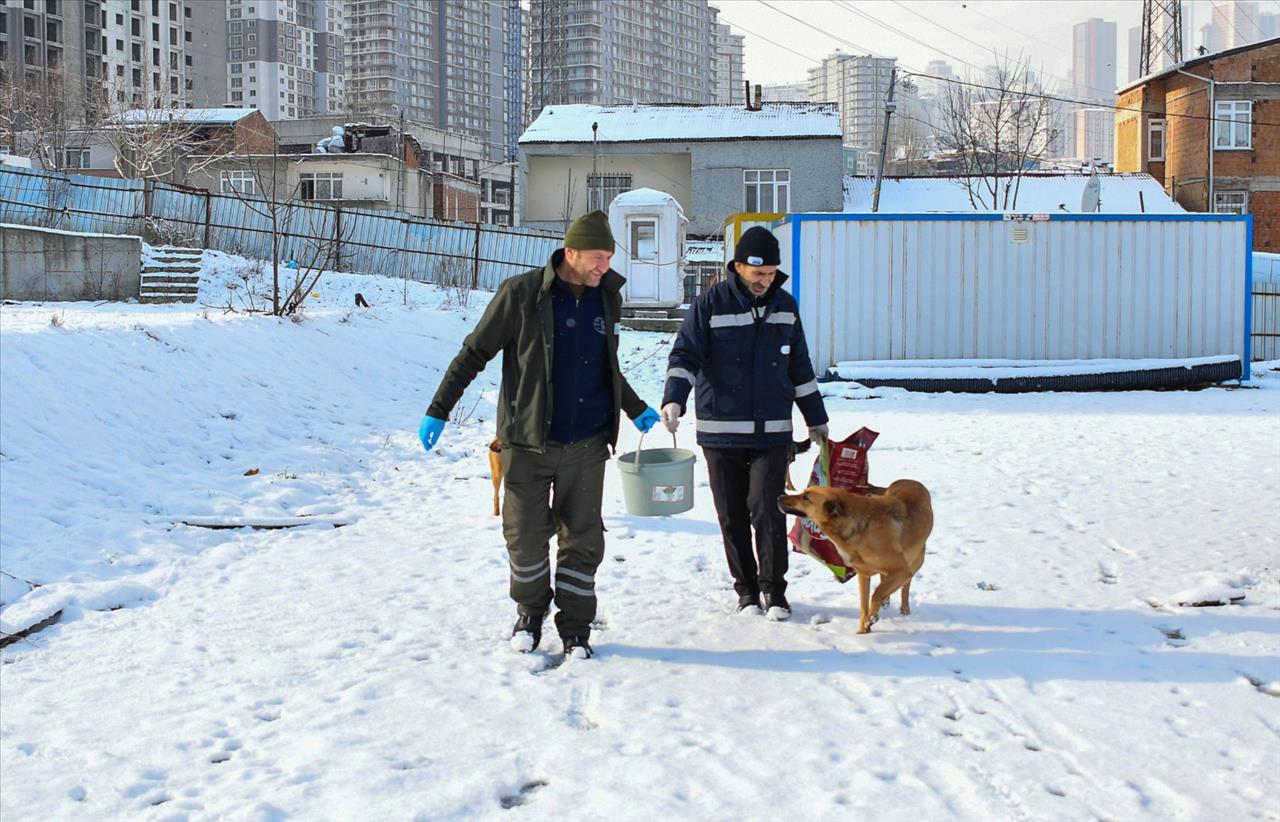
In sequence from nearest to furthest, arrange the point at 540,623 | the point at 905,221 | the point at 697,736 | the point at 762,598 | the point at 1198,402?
the point at 697,736, the point at 540,623, the point at 762,598, the point at 1198,402, the point at 905,221

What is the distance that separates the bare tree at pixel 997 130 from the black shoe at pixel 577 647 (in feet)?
102

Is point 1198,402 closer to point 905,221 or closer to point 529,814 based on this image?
point 905,221

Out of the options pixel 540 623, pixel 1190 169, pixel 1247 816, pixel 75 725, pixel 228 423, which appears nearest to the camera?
pixel 1247 816

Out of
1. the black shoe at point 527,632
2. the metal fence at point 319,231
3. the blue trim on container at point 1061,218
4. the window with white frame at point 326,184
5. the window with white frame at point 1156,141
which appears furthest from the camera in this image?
the window with white frame at point 326,184

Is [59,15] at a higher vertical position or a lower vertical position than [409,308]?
higher

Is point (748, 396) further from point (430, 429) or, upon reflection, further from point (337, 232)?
point (337, 232)

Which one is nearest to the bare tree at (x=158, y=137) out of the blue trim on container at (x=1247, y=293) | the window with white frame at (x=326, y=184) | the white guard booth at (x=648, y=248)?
the window with white frame at (x=326, y=184)

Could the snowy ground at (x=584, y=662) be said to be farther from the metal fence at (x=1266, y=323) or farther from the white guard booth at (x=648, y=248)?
the white guard booth at (x=648, y=248)

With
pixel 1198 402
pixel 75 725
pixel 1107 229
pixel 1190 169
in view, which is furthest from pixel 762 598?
pixel 1190 169

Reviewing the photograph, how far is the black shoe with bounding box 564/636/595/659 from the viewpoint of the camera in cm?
445

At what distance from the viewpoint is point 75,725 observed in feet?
12.7

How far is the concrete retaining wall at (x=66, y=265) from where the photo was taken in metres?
17.2

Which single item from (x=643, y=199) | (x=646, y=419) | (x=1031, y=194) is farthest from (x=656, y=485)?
(x=1031, y=194)

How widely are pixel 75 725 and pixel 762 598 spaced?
283 centimetres
